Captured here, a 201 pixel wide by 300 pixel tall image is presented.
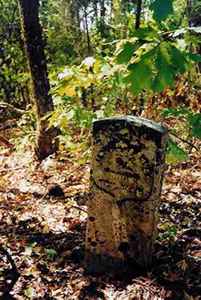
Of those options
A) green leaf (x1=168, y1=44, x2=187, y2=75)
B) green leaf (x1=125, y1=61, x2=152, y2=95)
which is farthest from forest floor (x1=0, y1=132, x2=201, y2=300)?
green leaf (x1=168, y1=44, x2=187, y2=75)

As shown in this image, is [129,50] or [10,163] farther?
[10,163]

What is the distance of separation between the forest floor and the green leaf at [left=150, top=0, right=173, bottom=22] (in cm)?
203

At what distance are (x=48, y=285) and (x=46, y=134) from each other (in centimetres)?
326

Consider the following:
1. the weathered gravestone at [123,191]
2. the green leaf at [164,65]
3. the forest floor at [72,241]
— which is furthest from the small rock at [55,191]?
the green leaf at [164,65]

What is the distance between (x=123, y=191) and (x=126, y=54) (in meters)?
1.21

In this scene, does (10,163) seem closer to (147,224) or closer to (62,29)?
(147,224)

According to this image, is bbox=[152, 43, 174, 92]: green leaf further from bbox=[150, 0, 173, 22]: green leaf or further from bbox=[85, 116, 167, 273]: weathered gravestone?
bbox=[85, 116, 167, 273]: weathered gravestone

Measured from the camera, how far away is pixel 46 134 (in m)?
6.08

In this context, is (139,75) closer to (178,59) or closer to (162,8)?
(178,59)

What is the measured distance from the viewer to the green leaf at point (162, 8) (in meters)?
1.37

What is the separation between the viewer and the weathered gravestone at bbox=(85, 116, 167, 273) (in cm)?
284

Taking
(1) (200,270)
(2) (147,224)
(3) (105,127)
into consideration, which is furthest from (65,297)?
(3) (105,127)

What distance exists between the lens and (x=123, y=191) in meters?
2.95

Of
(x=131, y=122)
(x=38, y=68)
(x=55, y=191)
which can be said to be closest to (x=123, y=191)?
(x=131, y=122)
